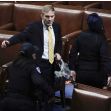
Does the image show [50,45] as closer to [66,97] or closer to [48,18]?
[48,18]

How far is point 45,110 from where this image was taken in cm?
248

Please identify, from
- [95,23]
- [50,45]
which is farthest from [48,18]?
[95,23]

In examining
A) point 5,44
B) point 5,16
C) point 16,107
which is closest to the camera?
point 16,107

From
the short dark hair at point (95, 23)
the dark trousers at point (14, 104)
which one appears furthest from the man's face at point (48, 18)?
the dark trousers at point (14, 104)

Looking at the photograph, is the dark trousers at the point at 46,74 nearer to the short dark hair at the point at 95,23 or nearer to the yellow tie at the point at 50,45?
the yellow tie at the point at 50,45

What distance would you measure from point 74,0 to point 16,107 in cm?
159

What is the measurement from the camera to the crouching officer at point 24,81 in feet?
7.14

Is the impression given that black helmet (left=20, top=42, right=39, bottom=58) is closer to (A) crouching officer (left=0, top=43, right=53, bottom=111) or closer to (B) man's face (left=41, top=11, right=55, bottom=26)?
(A) crouching officer (left=0, top=43, right=53, bottom=111)

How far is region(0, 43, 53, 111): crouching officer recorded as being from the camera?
2.18m

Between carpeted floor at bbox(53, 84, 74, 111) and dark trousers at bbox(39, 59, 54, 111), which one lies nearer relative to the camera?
dark trousers at bbox(39, 59, 54, 111)

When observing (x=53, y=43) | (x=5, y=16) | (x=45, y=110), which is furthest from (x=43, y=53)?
(x=5, y=16)

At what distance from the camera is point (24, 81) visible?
2.20 meters

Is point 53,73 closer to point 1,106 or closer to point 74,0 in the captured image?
point 1,106

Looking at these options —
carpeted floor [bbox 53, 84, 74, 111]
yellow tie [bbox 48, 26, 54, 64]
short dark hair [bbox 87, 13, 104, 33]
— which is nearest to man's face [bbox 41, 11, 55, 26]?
yellow tie [bbox 48, 26, 54, 64]
